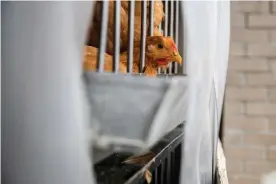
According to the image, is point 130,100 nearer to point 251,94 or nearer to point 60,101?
point 60,101

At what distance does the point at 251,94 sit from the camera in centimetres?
154

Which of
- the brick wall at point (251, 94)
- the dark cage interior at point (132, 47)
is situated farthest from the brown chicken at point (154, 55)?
the brick wall at point (251, 94)

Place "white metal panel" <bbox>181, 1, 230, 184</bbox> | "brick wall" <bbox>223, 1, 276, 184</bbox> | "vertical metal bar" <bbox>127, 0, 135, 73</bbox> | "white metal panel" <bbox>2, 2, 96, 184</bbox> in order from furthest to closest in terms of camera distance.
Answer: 1. "brick wall" <bbox>223, 1, 276, 184</bbox>
2. "white metal panel" <bbox>181, 1, 230, 184</bbox>
3. "vertical metal bar" <bbox>127, 0, 135, 73</bbox>
4. "white metal panel" <bbox>2, 2, 96, 184</bbox>

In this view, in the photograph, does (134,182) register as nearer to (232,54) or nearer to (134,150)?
(134,150)

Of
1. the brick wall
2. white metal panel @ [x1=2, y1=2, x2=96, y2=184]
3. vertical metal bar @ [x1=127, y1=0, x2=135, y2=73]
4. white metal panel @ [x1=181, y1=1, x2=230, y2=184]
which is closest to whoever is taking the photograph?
white metal panel @ [x1=2, y1=2, x2=96, y2=184]

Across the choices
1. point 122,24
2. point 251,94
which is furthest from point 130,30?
point 251,94

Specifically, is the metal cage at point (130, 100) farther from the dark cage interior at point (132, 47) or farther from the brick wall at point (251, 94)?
the brick wall at point (251, 94)

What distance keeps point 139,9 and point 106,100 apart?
16 centimetres

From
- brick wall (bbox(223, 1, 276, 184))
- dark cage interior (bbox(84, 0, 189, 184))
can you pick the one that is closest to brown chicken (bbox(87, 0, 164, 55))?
dark cage interior (bbox(84, 0, 189, 184))

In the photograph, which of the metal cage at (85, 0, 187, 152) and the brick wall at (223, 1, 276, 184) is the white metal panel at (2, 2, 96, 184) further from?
the brick wall at (223, 1, 276, 184)

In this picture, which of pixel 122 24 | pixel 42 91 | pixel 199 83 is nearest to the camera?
pixel 42 91

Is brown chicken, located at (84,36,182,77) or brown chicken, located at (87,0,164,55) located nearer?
brown chicken, located at (87,0,164,55)

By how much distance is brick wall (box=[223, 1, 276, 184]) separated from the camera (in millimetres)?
1521

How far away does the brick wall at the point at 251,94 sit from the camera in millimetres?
1521
